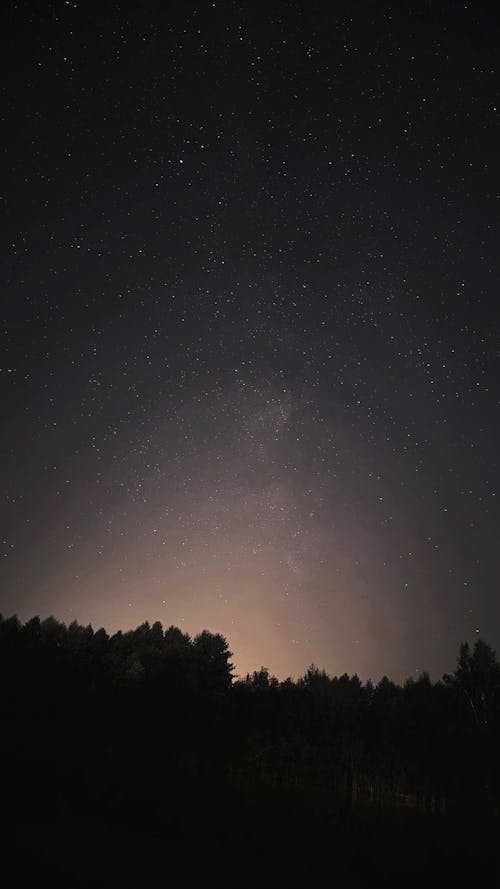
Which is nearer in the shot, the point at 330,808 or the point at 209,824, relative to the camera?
the point at 209,824

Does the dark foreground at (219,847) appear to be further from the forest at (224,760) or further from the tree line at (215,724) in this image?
the tree line at (215,724)

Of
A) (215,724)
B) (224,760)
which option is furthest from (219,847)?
(215,724)

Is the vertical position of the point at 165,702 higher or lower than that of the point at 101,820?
higher

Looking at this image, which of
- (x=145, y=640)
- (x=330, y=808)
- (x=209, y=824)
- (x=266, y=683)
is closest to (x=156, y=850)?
(x=209, y=824)

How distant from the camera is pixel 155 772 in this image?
29.2 meters

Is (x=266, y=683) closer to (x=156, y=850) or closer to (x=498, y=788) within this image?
(x=498, y=788)

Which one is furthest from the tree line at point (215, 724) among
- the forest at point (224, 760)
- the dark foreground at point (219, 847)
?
the dark foreground at point (219, 847)

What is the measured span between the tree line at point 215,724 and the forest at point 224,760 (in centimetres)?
21

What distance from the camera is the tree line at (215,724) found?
3300cm

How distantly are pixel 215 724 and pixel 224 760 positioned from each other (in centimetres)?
1576

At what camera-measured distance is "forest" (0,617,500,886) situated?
13383mm

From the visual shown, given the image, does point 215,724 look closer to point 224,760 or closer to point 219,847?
point 224,760

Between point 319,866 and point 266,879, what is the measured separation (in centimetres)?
251

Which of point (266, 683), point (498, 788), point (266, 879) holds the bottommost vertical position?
point (266, 879)
